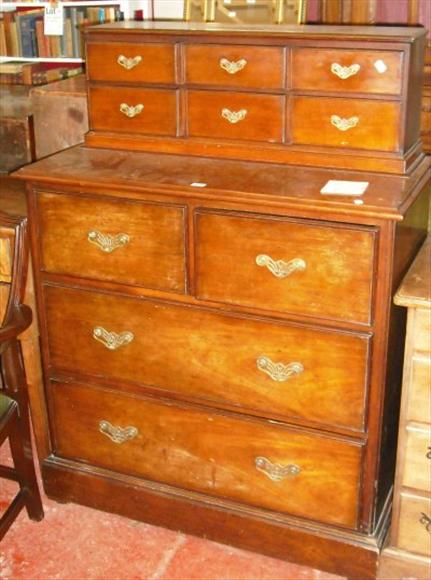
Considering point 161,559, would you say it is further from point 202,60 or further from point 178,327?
point 202,60

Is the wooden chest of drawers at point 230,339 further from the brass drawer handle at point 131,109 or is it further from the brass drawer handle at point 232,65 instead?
the brass drawer handle at point 232,65

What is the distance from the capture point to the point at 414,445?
6.54 ft

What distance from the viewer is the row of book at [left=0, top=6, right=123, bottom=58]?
484 centimetres

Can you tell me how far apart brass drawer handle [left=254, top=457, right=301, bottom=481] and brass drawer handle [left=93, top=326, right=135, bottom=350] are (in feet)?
1.63

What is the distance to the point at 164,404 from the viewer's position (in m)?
2.25

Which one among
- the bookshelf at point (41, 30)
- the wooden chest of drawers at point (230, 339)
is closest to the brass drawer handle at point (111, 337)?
the wooden chest of drawers at point (230, 339)

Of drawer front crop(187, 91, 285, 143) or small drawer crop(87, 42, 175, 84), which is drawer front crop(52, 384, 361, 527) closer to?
drawer front crop(187, 91, 285, 143)

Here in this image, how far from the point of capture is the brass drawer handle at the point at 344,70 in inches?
77.9

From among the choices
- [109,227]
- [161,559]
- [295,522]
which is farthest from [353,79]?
[161,559]

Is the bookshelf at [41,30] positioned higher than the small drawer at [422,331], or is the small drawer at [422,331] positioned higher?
the bookshelf at [41,30]

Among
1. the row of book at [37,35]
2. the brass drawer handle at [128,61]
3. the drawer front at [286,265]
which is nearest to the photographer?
the drawer front at [286,265]

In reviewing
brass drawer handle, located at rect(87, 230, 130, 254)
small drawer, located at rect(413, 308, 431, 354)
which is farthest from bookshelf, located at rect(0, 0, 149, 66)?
small drawer, located at rect(413, 308, 431, 354)

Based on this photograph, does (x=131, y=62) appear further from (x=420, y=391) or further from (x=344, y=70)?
(x=420, y=391)

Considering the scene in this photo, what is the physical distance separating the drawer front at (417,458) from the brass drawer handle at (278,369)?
317mm
